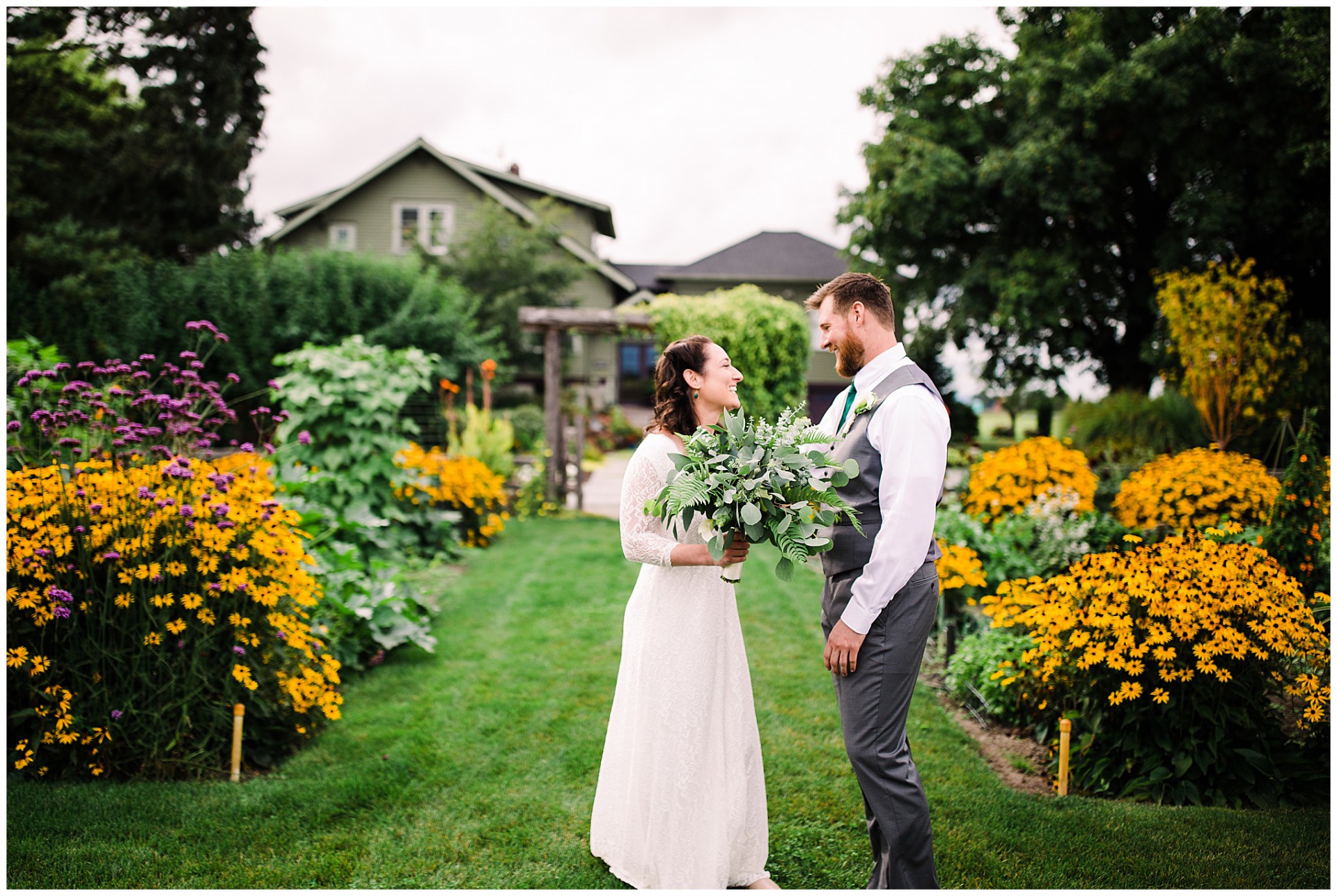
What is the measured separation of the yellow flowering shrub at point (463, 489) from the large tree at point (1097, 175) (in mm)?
9456

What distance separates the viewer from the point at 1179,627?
10.4ft

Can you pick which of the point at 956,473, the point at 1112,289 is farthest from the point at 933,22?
the point at 956,473

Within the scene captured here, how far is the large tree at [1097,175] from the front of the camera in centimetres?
1088

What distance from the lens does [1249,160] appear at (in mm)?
11492

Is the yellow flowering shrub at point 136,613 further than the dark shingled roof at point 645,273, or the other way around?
the dark shingled roof at point 645,273

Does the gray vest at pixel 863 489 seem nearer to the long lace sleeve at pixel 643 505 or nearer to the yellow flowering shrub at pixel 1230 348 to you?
the long lace sleeve at pixel 643 505

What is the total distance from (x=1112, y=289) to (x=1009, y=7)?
5.60 metres

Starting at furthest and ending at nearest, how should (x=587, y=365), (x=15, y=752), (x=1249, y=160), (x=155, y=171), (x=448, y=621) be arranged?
(x=587, y=365) → (x=155, y=171) → (x=1249, y=160) → (x=448, y=621) → (x=15, y=752)

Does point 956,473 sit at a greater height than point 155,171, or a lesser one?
lesser

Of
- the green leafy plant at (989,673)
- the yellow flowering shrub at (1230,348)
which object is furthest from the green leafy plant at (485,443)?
the yellow flowering shrub at (1230,348)

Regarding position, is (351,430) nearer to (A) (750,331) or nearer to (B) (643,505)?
(B) (643,505)

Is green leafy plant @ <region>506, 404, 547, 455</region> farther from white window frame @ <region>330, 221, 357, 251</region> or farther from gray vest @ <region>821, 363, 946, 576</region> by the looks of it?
gray vest @ <region>821, 363, 946, 576</region>

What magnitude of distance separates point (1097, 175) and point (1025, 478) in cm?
866

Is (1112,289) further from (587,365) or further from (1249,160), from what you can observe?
(587,365)
